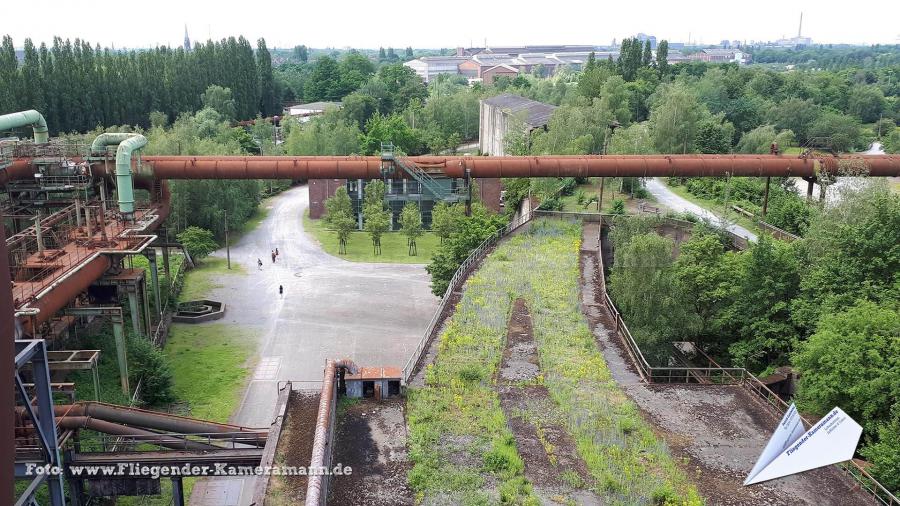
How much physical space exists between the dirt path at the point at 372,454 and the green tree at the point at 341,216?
96.8 ft

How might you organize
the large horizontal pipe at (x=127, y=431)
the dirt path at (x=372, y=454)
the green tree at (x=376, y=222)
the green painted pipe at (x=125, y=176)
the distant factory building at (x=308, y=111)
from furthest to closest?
the distant factory building at (x=308, y=111)
the green tree at (x=376, y=222)
the green painted pipe at (x=125, y=176)
the large horizontal pipe at (x=127, y=431)
the dirt path at (x=372, y=454)

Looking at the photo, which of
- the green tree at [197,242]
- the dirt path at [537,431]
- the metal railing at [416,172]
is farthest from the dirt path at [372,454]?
the green tree at [197,242]

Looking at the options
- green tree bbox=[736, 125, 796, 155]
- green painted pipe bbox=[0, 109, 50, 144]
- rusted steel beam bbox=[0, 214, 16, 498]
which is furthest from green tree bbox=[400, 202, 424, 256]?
rusted steel beam bbox=[0, 214, 16, 498]

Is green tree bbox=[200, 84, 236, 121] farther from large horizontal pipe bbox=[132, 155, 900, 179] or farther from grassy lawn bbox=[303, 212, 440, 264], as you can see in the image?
large horizontal pipe bbox=[132, 155, 900, 179]

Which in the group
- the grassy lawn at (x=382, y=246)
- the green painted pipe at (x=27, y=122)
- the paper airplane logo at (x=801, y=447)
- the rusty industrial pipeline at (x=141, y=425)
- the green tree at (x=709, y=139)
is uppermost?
the green painted pipe at (x=27, y=122)

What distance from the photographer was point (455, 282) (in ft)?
90.4

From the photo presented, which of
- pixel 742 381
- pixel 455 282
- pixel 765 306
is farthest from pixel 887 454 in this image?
pixel 455 282

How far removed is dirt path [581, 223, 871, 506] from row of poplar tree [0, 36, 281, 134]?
2164 inches

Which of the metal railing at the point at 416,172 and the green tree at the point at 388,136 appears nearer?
the metal railing at the point at 416,172

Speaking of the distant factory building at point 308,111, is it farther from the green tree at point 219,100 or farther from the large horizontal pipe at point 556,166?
the large horizontal pipe at point 556,166

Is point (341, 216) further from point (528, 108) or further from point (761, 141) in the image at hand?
point (761, 141)

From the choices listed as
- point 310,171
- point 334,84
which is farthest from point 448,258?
point 334,84

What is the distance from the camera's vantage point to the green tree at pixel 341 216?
47.3 metres

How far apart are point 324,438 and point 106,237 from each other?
49.6 ft
